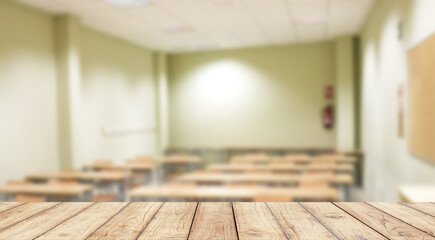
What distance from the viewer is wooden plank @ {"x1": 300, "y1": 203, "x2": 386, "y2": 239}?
1.12 metres

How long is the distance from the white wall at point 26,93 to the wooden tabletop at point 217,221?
4.55 metres

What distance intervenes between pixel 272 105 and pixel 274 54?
1334 millimetres

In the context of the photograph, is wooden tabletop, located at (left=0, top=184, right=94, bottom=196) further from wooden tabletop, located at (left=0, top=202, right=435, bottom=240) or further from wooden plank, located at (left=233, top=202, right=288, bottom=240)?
wooden plank, located at (left=233, top=202, right=288, bottom=240)

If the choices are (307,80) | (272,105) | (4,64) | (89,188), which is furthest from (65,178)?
(307,80)

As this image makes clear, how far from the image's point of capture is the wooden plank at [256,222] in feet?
3.69

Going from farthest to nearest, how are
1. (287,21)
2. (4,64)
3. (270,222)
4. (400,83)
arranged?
(287,21) → (4,64) → (400,83) → (270,222)

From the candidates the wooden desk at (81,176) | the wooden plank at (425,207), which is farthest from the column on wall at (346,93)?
the wooden plank at (425,207)

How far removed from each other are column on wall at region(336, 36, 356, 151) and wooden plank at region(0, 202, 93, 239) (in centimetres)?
807

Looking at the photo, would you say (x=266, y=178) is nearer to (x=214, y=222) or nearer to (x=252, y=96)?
(x=214, y=222)

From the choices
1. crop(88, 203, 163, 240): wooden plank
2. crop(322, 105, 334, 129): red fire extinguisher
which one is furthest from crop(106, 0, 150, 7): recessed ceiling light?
crop(322, 105, 334, 129): red fire extinguisher

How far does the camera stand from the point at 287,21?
7211mm

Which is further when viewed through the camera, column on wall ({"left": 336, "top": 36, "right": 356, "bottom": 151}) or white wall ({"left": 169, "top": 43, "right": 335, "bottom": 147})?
white wall ({"left": 169, "top": 43, "right": 335, "bottom": 147})

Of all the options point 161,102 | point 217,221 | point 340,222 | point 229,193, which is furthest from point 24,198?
point 161,102

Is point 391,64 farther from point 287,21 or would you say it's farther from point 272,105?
point 272,105
